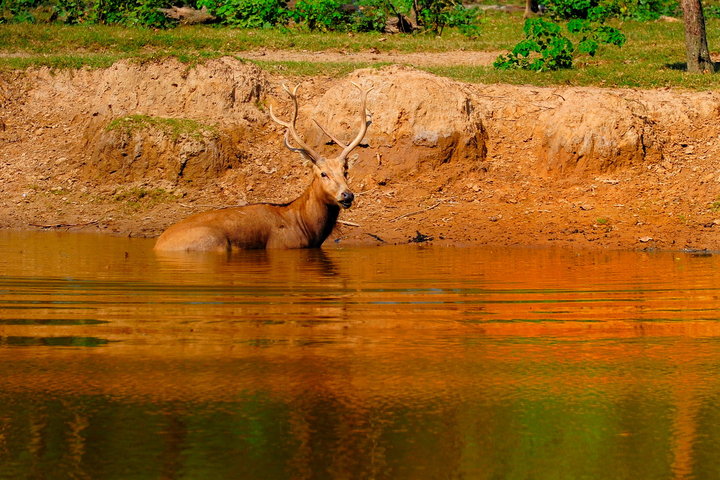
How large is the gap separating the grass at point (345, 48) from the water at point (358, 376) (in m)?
11.3

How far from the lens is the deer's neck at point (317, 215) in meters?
16.5

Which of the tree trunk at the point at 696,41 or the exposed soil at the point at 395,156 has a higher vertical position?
the tree trunk at the point at 696,41

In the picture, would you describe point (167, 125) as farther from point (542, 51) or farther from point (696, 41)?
point (696, 41)

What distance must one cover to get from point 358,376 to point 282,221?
31.6 feet

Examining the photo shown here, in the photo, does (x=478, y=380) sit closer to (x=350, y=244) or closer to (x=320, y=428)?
(x=320, y=428)

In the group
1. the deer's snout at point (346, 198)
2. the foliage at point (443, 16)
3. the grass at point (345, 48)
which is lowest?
the deer's snout at point (346, 198)

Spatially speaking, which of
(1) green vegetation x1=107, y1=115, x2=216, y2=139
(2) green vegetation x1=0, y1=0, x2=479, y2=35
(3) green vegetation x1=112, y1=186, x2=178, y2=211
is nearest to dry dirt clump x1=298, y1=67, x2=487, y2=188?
(1) green vegetation x1=107, y1=115, x2=216, y2=139

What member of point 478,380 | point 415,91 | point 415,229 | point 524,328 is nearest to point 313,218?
point 415,229

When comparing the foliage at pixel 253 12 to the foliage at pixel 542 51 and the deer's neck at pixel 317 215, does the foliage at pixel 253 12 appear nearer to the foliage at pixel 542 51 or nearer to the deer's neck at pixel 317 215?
the foliage at pixel 542 51

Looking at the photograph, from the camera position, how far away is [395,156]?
20266 millimetres

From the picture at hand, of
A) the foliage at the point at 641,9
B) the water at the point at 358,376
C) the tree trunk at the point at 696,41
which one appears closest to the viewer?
the water at the point at 358,376

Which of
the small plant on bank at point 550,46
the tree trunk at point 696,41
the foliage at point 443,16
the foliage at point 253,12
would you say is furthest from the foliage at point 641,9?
the foliage at point 253,12

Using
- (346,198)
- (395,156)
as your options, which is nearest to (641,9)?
(395,156)

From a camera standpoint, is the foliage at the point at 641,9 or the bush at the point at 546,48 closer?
the bush at the point at 546,48
